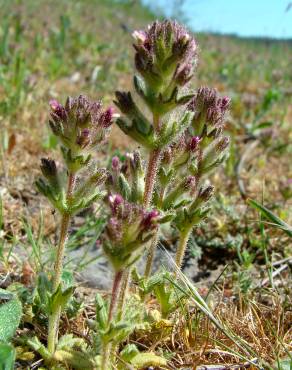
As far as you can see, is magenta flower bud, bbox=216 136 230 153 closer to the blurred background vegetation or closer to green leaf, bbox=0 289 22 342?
the blurred background vegetation

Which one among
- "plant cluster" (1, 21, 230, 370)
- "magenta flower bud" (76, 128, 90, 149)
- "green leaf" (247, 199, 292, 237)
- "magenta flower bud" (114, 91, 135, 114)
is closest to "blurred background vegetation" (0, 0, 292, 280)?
"green leaf" (247, 199, 292, 237)

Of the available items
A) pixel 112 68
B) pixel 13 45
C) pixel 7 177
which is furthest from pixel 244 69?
pixel 7 177

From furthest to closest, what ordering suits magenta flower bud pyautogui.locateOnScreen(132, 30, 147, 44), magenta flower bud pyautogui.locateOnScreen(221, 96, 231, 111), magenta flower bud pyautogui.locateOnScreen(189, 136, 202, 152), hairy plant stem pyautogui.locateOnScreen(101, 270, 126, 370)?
magenta flower bud pyautogui.locateOnScreen(221, 96, 231, 111)
magenta flower bud pyautogui.locateOnScreen(189, 136, 202, 152)
magenta flower bud pyautogui.locateOnScreen(132, 30, 147, 44)
hairy plant stem pyautogui.locateOnScreen(101, 270, 126, 370)

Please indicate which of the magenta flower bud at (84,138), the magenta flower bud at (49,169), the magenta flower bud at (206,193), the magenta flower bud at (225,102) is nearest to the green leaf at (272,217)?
the magenta flower bud at (206,193)

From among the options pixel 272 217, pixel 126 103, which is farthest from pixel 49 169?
pixel 272 217

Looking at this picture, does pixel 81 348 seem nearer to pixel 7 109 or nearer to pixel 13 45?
pixel 7 109

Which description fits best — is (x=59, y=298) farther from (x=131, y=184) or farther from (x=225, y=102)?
(x=225, y=102)
